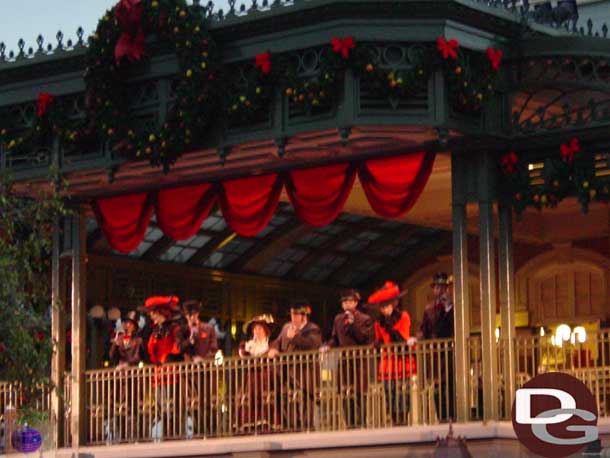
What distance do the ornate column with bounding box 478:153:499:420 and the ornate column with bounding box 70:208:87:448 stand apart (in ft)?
22.1

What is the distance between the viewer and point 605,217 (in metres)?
29.5

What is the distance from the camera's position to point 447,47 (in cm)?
2197

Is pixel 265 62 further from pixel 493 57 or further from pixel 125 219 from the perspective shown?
pixel 125 219

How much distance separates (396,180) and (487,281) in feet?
6.22

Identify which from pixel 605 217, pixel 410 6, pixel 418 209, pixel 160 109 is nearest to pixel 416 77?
pixel 410 6

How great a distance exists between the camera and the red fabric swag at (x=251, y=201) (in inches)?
993

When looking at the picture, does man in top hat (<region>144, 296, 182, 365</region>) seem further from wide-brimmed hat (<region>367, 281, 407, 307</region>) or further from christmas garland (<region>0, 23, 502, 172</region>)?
wide-brimmed hat (<region>367, 281, 407, 307</region>)

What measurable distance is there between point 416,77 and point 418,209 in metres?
6.48

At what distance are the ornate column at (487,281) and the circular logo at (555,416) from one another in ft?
15.6

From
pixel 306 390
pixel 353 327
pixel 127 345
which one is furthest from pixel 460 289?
pixel 127 345

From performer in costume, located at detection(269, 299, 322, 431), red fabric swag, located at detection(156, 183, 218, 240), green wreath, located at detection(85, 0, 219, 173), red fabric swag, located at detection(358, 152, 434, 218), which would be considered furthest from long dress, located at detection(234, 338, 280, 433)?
green wreath, located at detection(85, 0, 219, 173)

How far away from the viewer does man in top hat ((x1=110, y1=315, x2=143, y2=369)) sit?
26.4m

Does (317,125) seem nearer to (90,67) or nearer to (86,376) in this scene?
(90,67)

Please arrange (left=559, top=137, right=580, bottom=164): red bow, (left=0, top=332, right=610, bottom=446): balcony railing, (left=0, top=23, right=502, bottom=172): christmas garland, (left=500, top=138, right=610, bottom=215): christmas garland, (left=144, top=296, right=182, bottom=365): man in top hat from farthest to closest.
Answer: (left=144, top=296, right=182, bottom=365): man in top hat
(left=0, top=332, right=610, bottom=446): balcony railing
(left=559, top=137, right=580, bottom=164): red bow
(left=500, top=138, right=610, bottom=215): christmas garland
(left=0, top=23, right=502, bottom=172): christmas garland
